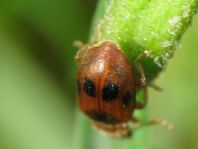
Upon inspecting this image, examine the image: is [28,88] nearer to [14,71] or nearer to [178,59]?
[14,71]

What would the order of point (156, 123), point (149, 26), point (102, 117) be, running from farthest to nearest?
point (156, 123) < point (102, 117) < point (149, 26)

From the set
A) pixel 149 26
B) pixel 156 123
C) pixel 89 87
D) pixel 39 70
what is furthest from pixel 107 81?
pixel 39 70

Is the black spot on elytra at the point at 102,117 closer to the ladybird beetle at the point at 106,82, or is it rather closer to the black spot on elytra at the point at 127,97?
the ladybird beetle at the point at 106,82

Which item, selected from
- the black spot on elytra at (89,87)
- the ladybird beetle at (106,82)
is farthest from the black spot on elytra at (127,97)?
the black spot on elytra at (89,87)

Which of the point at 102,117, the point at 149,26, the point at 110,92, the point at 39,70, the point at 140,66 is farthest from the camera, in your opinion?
the point at 39,70

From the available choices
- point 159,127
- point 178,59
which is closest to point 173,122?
point 159,127

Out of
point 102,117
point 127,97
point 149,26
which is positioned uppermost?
point 149,26

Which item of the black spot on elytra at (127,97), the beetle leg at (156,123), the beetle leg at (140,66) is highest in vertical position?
the beetle leg at (140,66)

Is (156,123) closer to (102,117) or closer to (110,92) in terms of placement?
(102,117)
